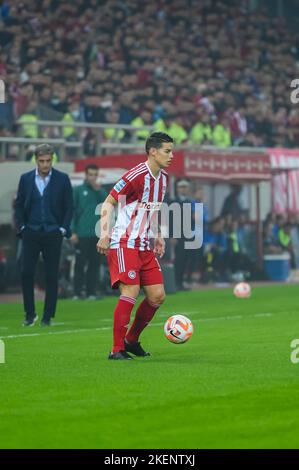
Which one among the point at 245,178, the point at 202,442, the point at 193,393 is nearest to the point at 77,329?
the point at 193,393

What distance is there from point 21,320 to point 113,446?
1008 cm

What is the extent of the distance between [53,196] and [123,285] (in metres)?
4.78

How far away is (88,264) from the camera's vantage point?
70.7 ft

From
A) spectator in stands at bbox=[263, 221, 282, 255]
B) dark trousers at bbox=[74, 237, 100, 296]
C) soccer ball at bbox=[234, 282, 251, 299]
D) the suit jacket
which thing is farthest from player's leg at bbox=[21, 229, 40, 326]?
spectator in stands at bbox=[263, 221, 282, 255]

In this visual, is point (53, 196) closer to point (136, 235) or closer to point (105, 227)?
point (136, 235)

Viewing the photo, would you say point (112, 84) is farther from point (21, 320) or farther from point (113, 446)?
point (113, 446)

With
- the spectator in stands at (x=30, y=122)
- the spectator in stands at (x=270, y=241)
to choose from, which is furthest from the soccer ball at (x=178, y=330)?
the spectator in stands at (x=270, y=241)

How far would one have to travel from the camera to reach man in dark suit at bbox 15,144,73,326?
53.0ft

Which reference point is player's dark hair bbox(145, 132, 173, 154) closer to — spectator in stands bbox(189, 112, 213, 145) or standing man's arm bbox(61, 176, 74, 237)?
standing man's arm bbox(61, 176, 74, 237)

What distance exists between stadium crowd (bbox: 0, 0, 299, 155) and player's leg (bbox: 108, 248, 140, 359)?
1387 centimetres

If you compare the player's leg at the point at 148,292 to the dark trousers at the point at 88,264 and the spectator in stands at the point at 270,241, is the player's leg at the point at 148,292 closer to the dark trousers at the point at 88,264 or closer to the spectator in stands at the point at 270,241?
the dark trousers at the point at 88,264

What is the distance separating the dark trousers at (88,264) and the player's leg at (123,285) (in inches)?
383

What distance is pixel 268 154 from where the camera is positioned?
99.2 feet

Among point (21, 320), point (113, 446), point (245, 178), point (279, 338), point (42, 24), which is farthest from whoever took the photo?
point (42, 24)
